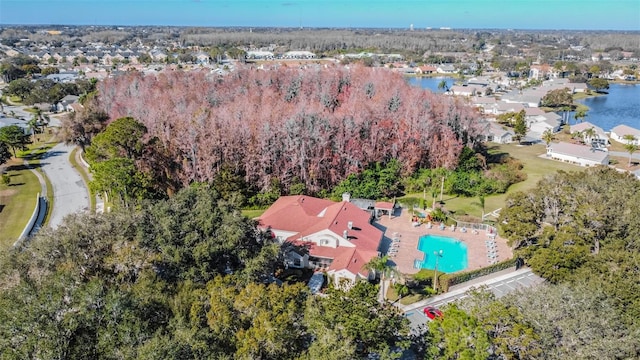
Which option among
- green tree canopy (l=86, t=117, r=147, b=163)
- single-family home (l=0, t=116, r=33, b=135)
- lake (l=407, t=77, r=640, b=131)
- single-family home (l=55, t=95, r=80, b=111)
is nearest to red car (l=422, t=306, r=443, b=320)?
green tree canopy (l=86, t=117, r=147, b=163)

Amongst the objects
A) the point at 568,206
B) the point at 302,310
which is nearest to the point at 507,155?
the point at 568,206

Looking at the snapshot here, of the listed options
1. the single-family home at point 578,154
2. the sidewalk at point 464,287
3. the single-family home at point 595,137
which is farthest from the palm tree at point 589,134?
the sidewalk at point 464,287

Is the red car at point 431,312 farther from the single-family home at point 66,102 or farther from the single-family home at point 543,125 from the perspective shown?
the single-family home at point 66,102

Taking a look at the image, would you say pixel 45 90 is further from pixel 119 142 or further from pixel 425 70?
pixel 425 70

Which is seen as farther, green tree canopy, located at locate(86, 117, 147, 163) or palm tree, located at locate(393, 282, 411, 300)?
green tree canopy, located at locate(86, 117, 147, 163)

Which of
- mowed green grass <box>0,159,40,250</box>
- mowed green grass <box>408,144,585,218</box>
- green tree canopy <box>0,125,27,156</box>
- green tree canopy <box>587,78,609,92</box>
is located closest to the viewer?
mowed green grass <box>0,159,40,250</box>

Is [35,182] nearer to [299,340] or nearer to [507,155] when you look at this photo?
[299,340]

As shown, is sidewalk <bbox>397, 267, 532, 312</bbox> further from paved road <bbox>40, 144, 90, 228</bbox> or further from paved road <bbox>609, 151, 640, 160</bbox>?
paved road <bbox>609, 151, 640, 160</bbox>
